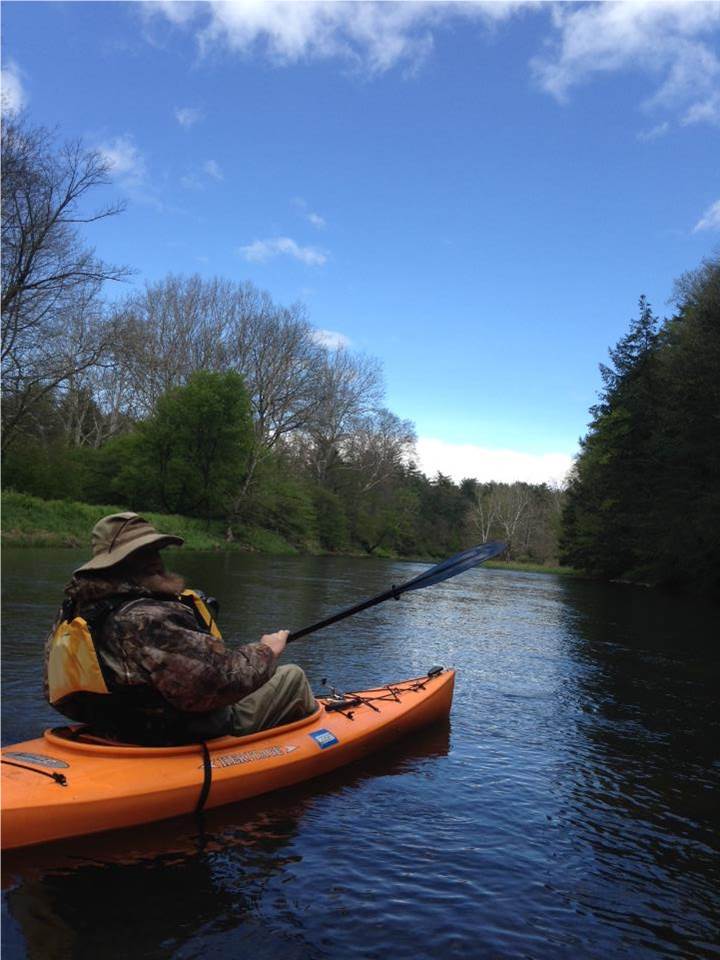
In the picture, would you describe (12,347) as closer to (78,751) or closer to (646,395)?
(78,751)

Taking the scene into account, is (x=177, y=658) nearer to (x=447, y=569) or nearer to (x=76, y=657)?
(x=76, y=657)

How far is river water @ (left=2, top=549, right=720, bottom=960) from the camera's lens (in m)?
2.81

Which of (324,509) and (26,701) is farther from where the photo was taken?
(324,509)

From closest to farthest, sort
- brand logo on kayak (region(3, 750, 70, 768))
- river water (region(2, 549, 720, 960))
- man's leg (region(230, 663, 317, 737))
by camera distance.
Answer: river water (region(2, 549, 720, 960)) → brand logo on kayak (region(3, 750, 70, 768)) → man's leg (region(230, 663, 317, 737))

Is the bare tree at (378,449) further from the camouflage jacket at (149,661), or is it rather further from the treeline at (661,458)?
the camouflage jacket at (149,661)

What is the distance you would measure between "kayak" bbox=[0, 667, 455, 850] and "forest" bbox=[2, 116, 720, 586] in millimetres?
17600

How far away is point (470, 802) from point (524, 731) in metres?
1.74

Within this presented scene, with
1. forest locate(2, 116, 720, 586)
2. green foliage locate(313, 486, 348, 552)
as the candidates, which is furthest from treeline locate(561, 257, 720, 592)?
green foliage locate(313, 486, 348, 552)

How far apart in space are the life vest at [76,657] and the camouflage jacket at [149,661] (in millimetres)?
18

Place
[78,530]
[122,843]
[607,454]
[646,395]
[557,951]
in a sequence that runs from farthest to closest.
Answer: [607,454] < [646,395] < [78,530] < [122,843] < [557,951]

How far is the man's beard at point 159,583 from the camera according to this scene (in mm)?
3461

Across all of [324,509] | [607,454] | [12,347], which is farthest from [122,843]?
[324,509]

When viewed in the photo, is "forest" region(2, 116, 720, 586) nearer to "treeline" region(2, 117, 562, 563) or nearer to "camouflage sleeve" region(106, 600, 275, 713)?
"treeline" region(2, 117, 562, 563)

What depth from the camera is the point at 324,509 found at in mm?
44000
